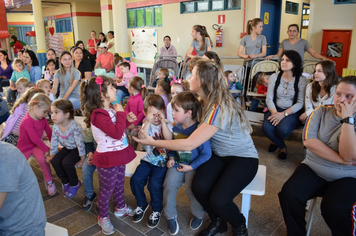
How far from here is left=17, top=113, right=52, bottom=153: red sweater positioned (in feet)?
9.24

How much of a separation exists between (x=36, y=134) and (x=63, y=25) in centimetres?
1633

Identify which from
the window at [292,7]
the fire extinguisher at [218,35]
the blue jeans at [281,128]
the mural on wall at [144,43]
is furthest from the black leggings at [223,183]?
the mural on wall at [144,43]

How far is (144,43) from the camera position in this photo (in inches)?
452

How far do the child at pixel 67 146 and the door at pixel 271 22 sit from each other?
267 inches

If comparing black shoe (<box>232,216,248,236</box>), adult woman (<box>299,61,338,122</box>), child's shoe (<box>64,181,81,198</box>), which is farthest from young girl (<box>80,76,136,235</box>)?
adult woman (<box>299,61,338,122</box>)

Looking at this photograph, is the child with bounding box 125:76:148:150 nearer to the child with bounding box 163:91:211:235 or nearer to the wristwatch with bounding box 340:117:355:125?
the child with bounding box 163:91:211:235

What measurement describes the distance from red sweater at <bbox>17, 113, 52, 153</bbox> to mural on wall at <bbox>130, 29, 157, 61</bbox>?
8260 mm

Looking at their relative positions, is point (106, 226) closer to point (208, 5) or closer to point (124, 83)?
point (124, 83)

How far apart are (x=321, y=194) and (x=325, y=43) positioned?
757 cm

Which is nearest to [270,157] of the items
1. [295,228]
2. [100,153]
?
[295,228]

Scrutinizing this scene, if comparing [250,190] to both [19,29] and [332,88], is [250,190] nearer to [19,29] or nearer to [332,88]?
[332,88]

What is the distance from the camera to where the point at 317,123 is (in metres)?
2.17

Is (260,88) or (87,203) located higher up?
(260,88)

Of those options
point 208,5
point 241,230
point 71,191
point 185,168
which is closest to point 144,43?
point 208,5
